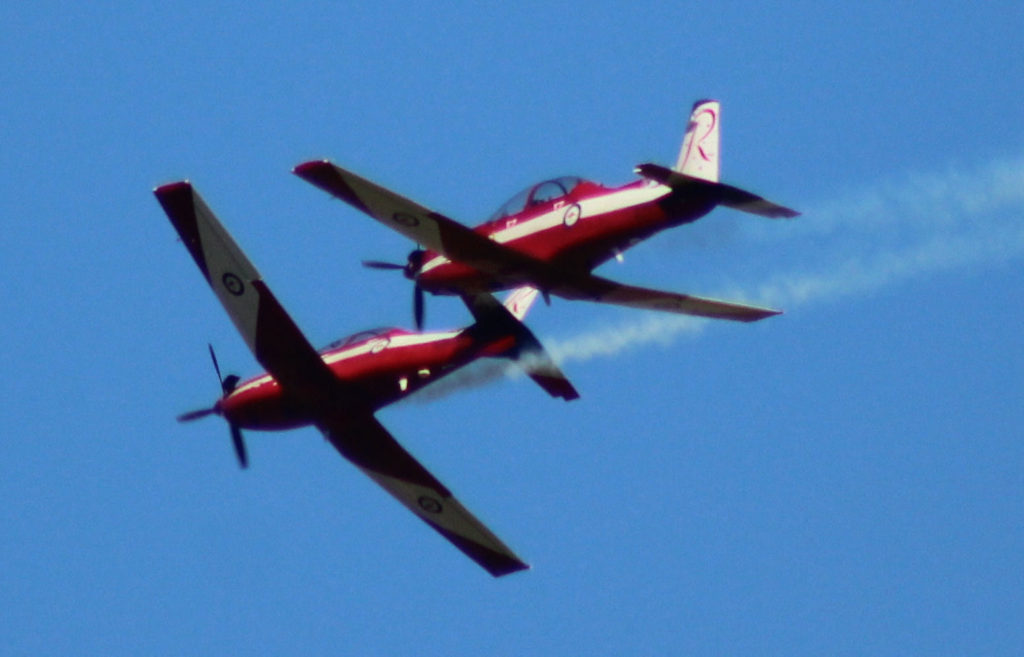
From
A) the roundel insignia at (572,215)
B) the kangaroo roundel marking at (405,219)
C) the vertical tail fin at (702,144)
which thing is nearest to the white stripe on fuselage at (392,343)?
the kangaroo roundel marking at (405,219)

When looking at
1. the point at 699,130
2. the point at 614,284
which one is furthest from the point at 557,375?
the point at 699,130

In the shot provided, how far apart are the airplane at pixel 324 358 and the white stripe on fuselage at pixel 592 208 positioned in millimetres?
1075

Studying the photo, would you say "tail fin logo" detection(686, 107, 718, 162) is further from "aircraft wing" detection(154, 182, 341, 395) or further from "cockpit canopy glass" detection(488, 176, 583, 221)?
"aircraft wing" detection(154, 182, 341, 395)

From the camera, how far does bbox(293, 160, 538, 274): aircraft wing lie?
36.4 metres

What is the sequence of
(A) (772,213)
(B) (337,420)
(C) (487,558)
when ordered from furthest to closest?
(C) (487,558) < (B) (337,420) < (A) (772,213)

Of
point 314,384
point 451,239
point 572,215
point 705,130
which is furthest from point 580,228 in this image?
point 314,384

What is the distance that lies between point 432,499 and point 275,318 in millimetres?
5353

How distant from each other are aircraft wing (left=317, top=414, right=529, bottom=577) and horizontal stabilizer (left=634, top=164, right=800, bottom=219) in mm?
6413

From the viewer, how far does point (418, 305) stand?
38.5 metres

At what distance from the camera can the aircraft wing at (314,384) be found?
35594 mm

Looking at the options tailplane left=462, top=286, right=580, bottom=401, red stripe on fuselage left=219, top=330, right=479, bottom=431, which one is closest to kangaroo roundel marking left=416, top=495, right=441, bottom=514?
tailplane left=462, top=286, right=580, bottom=401

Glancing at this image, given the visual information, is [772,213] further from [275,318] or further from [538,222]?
[275,318]

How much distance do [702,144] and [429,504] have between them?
25.0ft

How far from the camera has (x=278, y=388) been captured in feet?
123
